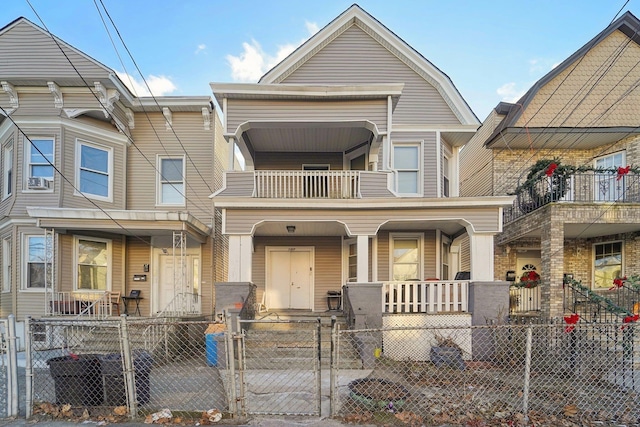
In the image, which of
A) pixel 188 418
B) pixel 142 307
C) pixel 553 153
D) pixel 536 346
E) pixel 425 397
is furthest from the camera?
pixel 553 153

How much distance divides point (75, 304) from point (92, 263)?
A: 5.16 feet

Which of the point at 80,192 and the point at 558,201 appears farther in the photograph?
the point at 80,192

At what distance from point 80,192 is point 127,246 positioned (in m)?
2.21

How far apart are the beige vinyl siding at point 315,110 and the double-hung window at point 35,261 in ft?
24.0

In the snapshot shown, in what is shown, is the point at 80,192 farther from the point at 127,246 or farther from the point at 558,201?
the point at 558,201

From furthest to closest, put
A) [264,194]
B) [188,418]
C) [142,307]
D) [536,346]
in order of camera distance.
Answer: [142,307]
[264,194]
[536,346]
[188,418]

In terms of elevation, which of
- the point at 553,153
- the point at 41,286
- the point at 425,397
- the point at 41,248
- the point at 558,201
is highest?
the point at 553,153

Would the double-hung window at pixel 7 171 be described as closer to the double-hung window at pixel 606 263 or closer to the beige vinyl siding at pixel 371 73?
the beige vinyl siding at pixel 371 73

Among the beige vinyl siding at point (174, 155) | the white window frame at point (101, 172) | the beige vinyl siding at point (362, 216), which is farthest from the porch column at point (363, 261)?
the white window frame at point (101, 172)

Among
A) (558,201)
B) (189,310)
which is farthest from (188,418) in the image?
(558,201)

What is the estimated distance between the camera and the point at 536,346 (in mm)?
8023

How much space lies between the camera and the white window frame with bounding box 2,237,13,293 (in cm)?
1129

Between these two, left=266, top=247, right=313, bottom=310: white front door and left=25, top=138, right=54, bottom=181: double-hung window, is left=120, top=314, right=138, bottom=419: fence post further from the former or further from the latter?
left=25, top=138, right=54, bottom=181: double-hung window

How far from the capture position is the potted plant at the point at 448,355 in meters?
7.74
